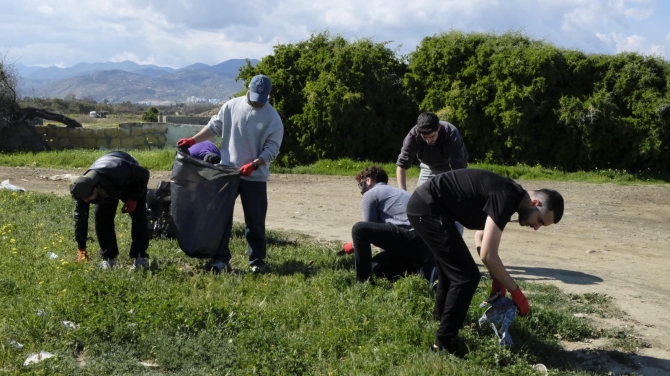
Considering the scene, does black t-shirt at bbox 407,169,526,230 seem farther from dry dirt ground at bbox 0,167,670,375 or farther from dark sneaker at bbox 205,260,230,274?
dark sneaker at bbox 205,260,230,274

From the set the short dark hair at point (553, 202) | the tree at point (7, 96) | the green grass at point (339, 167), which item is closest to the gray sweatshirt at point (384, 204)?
the short dark hair at point (553, 202)

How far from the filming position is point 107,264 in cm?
695

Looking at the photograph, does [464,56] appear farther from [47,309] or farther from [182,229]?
[47,309]

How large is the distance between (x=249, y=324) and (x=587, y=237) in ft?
20.2

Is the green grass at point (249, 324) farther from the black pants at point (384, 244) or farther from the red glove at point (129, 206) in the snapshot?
the red glove at point (129, 206)

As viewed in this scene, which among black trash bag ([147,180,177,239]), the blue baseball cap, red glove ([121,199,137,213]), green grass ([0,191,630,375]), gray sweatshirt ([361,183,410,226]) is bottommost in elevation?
green grass ([0,191,630,375])

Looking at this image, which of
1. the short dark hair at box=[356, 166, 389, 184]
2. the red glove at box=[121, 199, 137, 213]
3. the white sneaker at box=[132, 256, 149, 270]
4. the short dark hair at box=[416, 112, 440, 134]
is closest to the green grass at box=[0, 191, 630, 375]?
the white sneaker at box=[132, 256, 149, 270]

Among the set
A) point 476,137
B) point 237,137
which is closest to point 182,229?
point 237,137

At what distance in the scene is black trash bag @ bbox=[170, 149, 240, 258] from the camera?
7.05 m

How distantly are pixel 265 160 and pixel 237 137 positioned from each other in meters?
0.40

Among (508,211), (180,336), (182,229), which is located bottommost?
(180,336)

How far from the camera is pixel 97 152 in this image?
1895cm

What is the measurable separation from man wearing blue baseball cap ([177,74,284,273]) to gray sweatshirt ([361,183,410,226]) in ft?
3.56

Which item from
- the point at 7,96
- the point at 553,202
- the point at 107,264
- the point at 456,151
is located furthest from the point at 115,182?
the point at 7,96
